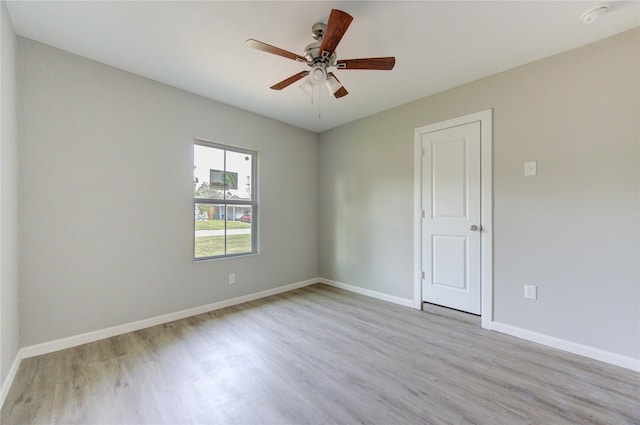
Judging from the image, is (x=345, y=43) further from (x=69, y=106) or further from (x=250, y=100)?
(x=69, y=106)

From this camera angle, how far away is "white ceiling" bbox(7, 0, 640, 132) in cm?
181

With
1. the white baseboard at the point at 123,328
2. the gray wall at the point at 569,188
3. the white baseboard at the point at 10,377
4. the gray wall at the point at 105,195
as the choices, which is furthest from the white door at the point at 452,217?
the white baseboard at the point at 10,377

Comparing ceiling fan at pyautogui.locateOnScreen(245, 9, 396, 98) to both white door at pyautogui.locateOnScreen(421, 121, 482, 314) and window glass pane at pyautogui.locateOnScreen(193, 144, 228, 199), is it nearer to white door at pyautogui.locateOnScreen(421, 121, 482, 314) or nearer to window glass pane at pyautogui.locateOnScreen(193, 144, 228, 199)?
white door at pyautogui.locateOnScreen(421, 121, 482, 314)

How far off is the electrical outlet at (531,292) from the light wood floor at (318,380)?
42 cm

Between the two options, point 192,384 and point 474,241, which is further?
point 474,241

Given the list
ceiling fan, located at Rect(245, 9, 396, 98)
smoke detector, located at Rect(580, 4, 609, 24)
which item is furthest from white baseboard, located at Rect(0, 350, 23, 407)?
smoke detector, located at Rect(580, 4, 609, 24)

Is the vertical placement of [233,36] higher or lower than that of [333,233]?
higher

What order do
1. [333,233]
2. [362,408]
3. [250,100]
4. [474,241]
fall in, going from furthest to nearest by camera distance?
[333,233], [250,100], [474,241], [362,408]

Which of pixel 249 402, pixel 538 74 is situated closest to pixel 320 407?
pixel 249 402

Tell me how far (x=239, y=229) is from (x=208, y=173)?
85 centimetres

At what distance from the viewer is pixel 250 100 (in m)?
3.26

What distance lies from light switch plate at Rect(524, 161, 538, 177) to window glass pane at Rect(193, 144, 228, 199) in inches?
132

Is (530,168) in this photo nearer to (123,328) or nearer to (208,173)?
(208,173)

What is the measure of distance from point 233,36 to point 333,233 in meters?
2.99
